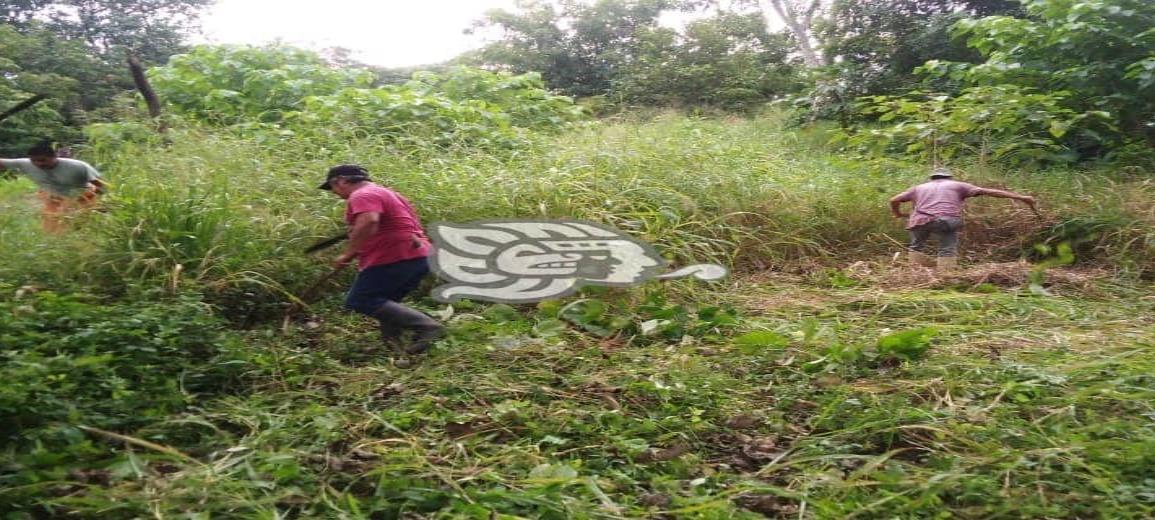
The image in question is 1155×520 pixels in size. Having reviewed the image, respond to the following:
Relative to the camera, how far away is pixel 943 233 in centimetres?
592

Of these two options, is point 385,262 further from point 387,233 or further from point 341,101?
point 341,101

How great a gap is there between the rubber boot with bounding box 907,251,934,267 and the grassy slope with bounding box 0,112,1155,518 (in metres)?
0.90

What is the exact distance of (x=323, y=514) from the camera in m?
2.40

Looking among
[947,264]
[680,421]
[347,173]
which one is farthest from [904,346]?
[347,173]

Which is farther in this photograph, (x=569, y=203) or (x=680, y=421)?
(x=569, y=203)

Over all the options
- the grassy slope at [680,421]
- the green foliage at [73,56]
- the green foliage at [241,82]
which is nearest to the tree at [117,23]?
the green foliage at [73,56]

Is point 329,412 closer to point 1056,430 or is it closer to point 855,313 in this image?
point 1056,430

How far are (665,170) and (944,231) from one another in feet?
7.06

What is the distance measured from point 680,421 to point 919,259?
3.77 metres

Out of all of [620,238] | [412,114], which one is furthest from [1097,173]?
[412,114]

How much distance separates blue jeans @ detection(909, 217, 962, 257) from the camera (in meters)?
5.83

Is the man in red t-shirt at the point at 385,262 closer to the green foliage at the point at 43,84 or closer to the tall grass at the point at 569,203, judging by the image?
the tall grass at the point at 569,203

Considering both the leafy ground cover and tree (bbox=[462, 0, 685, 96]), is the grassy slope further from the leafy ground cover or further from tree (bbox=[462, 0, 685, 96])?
tree (bbox=[462, 0, 685, 96])

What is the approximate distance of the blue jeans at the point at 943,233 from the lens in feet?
19.1
